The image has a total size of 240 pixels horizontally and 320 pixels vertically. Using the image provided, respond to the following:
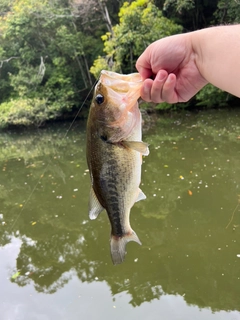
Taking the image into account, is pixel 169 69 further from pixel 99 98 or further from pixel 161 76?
pixel 99 98

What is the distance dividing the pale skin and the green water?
119 inches

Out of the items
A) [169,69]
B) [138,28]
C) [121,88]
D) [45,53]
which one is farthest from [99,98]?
[45,53]

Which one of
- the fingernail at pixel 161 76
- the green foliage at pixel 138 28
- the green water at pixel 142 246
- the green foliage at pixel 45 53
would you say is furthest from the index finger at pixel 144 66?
the green foliage at pixel 45 53

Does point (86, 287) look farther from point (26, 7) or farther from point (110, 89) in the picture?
point (26, 7)

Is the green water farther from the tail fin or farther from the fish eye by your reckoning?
the fish eye

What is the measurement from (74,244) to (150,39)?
1131 centimetres

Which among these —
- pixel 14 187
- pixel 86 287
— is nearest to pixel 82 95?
pixel 14 187

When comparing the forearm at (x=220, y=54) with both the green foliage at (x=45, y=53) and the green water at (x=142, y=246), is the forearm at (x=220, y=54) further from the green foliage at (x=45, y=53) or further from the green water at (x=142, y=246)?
the green foliage at (x=45, y=53)

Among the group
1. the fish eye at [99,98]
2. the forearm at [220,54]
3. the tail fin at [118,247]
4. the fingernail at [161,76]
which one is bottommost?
the tail fin at [118,247]

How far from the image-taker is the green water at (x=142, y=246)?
404cm

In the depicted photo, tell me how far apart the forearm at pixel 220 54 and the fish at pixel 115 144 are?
347mm

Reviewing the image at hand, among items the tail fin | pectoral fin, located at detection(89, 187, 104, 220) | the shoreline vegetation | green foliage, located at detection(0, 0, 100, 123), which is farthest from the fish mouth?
green foliage, located at detection(0, 0, 100, 123)

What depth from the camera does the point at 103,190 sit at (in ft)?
5.22

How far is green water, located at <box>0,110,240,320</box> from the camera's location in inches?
159
